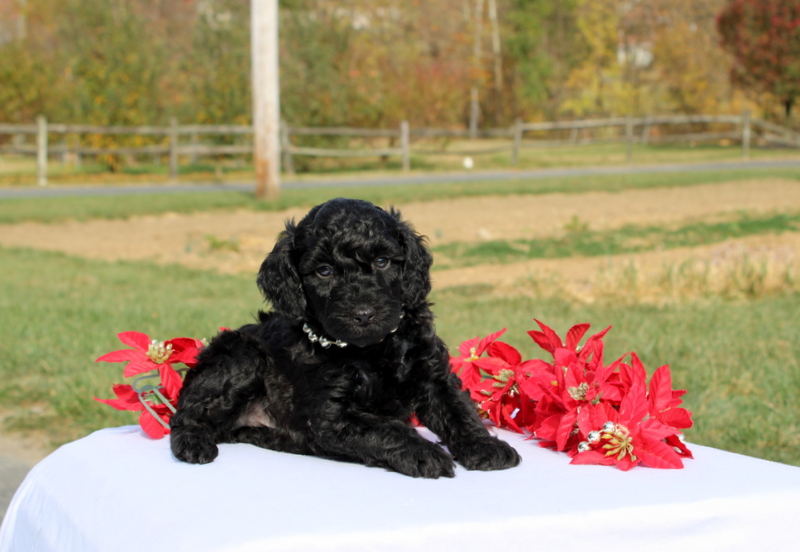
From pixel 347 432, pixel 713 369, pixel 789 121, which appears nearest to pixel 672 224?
pixel 713 369

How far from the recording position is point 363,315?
8.52 ft

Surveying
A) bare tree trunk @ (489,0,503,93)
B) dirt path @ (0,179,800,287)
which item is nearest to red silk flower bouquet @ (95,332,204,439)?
dirt path @ (0,179,800,287)

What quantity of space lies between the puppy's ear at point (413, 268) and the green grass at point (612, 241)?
8.65 m

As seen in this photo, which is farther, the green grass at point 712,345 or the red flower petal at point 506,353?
the green grass at point 712,345

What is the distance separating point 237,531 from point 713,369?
14.5 feet

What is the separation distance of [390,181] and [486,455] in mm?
23804

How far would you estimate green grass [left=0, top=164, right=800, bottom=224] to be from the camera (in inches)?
717

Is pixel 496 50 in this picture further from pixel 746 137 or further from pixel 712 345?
pixel 712 345

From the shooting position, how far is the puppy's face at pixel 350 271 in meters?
2.65

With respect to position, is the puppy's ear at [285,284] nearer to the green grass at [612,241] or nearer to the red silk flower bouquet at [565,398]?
the red silk flower bouquet at [565,398]

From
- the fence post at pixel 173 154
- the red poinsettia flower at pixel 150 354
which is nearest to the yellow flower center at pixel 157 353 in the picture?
the red poinsettia flower at pixel 150 354

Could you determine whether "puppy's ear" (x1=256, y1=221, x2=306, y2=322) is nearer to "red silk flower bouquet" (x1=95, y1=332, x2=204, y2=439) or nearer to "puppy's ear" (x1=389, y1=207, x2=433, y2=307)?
"puppy's ear" (x1=389, y1=207, x2=433, y2=307)

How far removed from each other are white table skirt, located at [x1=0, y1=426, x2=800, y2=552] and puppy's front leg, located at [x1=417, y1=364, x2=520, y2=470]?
0.06m

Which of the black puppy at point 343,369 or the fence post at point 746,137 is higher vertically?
the fence post at point 746,137
